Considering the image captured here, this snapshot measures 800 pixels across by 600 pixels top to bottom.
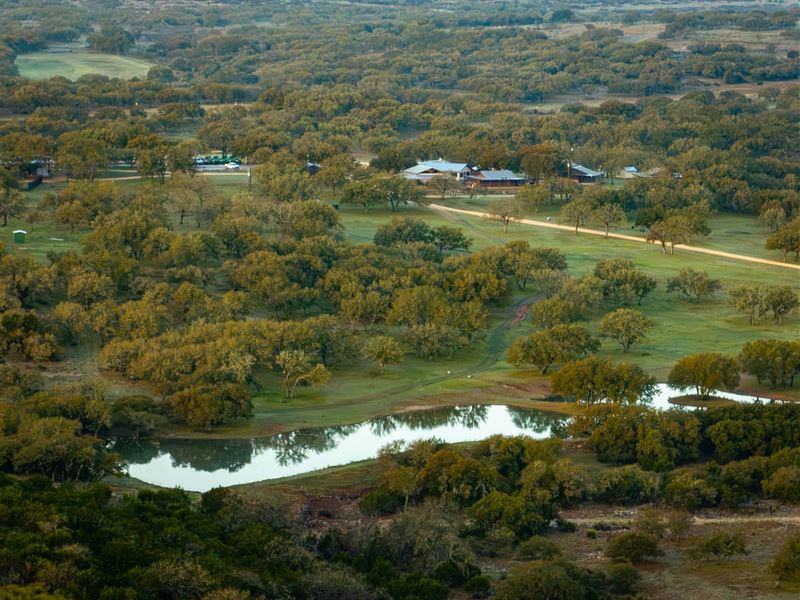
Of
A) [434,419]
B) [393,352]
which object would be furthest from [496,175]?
[434,419]

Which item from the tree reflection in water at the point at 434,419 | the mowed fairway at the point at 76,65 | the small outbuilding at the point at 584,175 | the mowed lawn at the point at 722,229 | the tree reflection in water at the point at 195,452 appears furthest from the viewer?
the mowed fairway at the point at 76,65

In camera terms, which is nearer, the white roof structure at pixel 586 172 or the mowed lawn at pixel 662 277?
the mowed lawn at pixel 662 277

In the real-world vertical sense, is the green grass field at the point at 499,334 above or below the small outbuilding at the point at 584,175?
above

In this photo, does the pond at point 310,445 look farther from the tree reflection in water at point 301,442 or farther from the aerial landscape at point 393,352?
the aerial landscape at point 393,352

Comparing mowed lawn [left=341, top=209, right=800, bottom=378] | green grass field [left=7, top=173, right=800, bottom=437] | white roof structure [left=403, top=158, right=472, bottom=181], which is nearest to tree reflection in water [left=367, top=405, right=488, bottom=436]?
green grass field [left=7, top=173, right=800, bottom=437]

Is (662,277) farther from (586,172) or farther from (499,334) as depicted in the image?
(586,172)

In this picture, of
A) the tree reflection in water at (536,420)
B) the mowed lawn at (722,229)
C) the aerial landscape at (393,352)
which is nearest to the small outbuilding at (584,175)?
the aerial landscape at (393,352)
